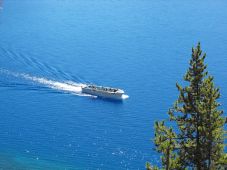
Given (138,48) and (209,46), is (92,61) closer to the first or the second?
(138,48)

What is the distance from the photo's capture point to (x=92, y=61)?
5219cm

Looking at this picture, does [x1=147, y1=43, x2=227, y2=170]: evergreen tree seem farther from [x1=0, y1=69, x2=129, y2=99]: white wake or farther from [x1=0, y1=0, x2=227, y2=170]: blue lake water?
[x1=0, y1=69, x2=129, y2=99]: white wake

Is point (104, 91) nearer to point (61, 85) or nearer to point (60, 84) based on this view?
point (61, 85)

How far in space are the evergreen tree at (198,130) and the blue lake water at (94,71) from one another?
18.8 m

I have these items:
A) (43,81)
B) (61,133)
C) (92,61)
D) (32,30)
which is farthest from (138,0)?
(61,133)

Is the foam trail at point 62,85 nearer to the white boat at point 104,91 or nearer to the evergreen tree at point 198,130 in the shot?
the white boat at point 104,91

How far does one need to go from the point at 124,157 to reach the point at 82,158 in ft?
10.3

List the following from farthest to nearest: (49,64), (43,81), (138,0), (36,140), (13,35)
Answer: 1. (138,0)
2. (13,35)
3. (49,64)
4. (43,81)
5. (36,140)

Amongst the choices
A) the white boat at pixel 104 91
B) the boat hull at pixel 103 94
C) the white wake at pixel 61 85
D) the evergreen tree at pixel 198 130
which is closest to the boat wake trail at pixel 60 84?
the white wake at pixel 61 85

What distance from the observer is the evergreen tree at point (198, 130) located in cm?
1552

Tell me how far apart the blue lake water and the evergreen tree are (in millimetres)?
18822

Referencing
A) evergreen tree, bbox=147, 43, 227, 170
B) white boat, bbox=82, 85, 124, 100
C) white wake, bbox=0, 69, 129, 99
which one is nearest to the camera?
evergreen tree, bbox=147, 43, 227, 170

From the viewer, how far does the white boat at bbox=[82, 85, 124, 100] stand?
45.6 meters

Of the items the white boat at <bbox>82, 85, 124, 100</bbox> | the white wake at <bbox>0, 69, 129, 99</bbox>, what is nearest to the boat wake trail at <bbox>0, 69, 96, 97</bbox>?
the white wake at <bbox>0, 69, 129, 99</bbox>
